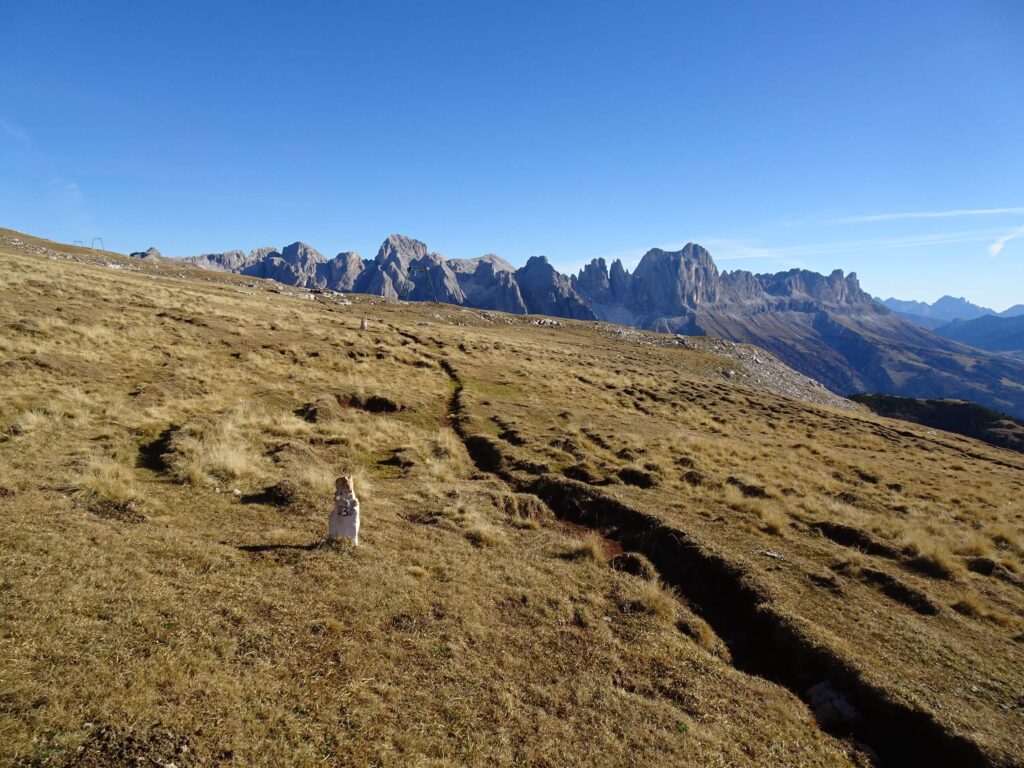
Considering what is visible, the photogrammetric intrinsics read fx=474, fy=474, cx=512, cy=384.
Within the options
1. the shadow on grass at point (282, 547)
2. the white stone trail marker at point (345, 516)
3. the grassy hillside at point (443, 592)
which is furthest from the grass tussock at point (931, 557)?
the shadow on grass at point (282, 547)

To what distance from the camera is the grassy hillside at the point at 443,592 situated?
6512 mm

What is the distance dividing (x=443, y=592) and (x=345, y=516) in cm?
297

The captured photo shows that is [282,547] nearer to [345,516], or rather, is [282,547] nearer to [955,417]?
[345,516]

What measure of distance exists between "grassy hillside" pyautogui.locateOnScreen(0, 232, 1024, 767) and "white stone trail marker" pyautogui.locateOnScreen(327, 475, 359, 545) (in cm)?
38

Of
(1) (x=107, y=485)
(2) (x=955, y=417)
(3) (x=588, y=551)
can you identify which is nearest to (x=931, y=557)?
(3) (x=588, y=551)

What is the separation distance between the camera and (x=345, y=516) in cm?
1117

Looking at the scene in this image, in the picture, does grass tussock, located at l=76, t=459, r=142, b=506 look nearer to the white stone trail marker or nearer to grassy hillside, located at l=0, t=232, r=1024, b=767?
grassy hillside, located at l=0, t=232, r=1024, b=767

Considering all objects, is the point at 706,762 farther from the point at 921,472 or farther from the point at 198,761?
the point at 921,472

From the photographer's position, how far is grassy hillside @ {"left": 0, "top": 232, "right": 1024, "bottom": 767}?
6.51m

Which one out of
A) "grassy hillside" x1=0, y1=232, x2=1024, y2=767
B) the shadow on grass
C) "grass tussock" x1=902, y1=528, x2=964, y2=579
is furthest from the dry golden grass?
"grass tussock" x1=902, y1=528, x2=964, y2=579

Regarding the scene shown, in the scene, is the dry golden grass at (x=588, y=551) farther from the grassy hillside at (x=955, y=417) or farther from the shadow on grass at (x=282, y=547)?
the grassy hillside at (x=955, y=417)

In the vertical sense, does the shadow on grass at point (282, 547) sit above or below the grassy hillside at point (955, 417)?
above

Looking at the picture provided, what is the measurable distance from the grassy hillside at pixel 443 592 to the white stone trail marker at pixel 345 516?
380mm

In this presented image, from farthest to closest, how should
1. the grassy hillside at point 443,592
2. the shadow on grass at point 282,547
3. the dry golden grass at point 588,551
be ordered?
the dry golden grass at point 588,551, the shadow on grass at point 282,547, the grassy hillside at point 443,592
